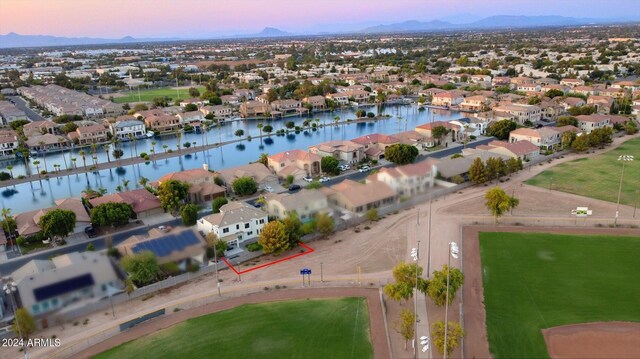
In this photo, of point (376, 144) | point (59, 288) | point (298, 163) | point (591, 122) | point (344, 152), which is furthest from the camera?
point (591, 122)

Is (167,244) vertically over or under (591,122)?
over

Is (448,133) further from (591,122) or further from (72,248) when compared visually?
(72,248)

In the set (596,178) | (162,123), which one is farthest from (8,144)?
(596,178)

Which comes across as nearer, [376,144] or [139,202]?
[139,202]

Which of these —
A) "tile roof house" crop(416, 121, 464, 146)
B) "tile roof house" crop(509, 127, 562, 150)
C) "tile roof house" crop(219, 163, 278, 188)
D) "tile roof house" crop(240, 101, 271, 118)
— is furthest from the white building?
"tile roof house" crop(509, 127, 562, 150)

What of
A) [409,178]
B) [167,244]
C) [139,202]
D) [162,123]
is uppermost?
[409,178]

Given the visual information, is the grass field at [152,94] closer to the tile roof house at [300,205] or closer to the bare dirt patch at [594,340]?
the tile roof house at [300,205]

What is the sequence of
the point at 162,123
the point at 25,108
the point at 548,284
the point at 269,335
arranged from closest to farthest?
the point at 269,335
the point at 548,284
the point at 162,123
the point at 25,108
